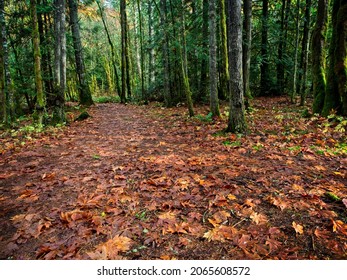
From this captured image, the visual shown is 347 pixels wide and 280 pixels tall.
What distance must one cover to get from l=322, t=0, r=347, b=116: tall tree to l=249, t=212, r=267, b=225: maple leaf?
6.31 m

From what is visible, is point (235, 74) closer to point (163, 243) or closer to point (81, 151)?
point (81, 151)

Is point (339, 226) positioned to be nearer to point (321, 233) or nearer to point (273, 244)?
point (321, 233)

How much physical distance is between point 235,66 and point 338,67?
395 centimetres

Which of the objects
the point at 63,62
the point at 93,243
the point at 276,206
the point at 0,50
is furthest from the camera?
the point at 63,62

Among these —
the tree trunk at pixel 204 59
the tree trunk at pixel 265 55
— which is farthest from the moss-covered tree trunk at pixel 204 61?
the tree trunk at pixel 265 55

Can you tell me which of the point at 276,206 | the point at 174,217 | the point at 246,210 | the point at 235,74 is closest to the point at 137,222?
the point at 174,217

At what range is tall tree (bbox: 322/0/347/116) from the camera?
7.36 metres

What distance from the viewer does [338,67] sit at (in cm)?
754

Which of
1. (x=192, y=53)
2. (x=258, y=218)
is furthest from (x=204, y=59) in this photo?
(x=258, y=218)

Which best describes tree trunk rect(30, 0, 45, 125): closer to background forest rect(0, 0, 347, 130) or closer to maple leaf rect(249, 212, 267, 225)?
background forest rect(0, 0, 347, 130)

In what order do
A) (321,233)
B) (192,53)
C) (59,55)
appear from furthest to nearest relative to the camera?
(192,53) → (59,55) → (321,233)

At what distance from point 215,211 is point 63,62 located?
9631 mm

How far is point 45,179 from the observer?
425 centimetres
